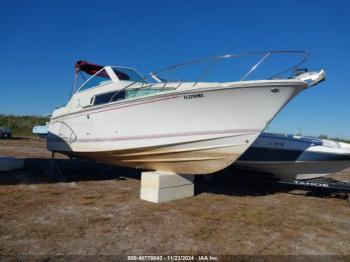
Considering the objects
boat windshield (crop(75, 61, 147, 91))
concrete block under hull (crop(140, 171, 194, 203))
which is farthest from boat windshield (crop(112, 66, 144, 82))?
concrete block under hull (crop(140, 171, 194, 203))

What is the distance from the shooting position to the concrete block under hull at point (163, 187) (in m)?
5.75

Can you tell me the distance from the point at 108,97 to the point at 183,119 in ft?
7.72

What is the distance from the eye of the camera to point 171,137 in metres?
5.84

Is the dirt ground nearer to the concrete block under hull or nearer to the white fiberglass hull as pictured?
the concrete block under hull

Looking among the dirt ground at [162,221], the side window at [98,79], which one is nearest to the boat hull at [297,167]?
the dirt ground at [162,221]

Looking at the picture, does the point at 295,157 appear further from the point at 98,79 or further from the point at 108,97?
the point at 98,79

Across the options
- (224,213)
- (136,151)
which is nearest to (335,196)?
(224,213)

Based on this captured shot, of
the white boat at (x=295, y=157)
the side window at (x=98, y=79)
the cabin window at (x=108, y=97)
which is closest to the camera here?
the cabin window at (x=108, y=97)

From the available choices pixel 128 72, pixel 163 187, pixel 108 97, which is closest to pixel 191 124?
pixel 163 187

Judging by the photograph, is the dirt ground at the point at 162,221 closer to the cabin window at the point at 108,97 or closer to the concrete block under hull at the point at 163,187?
the concrete block under hull at the point at 163,187

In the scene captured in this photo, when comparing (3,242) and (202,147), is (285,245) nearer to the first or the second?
(202,147)

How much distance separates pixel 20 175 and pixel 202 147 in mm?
5167

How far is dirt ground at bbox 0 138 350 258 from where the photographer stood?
3.66 meters

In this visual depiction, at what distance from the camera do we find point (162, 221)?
15.3 ft
